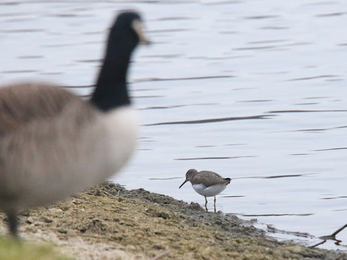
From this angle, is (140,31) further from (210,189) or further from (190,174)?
(190,174)

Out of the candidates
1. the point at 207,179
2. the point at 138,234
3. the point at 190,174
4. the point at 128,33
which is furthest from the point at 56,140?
the point at 190,174

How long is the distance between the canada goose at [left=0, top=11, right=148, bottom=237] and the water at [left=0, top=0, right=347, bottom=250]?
488 cm

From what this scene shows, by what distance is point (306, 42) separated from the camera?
78.9 feet

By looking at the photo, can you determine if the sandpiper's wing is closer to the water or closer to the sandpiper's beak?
the water

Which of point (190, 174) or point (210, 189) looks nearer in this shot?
point (210, 189)

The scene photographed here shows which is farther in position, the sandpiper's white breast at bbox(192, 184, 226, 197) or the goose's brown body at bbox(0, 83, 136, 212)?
the sandpiper's white breast at bbox(192, 184, 226, 197)

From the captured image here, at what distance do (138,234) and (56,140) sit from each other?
2.38m

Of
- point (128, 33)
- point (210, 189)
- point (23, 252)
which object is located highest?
point (128, 33)

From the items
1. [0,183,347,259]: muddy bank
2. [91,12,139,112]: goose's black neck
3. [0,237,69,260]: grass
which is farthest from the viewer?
[0,183,347,259]: muddy bank

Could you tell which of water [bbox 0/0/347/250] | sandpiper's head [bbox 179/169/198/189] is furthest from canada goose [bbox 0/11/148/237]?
sandpiper's head [bbox 179/169/198/189]

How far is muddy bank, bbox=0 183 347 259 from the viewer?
23.4ft

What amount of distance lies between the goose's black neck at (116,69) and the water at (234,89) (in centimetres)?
478

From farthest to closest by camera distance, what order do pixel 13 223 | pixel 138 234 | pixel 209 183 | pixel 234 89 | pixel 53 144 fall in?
pixel 234 89 → pixel 209 183 → pixel 138 234 → pixel 13 223 → pixel 53 144

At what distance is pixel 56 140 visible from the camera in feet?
18.6
